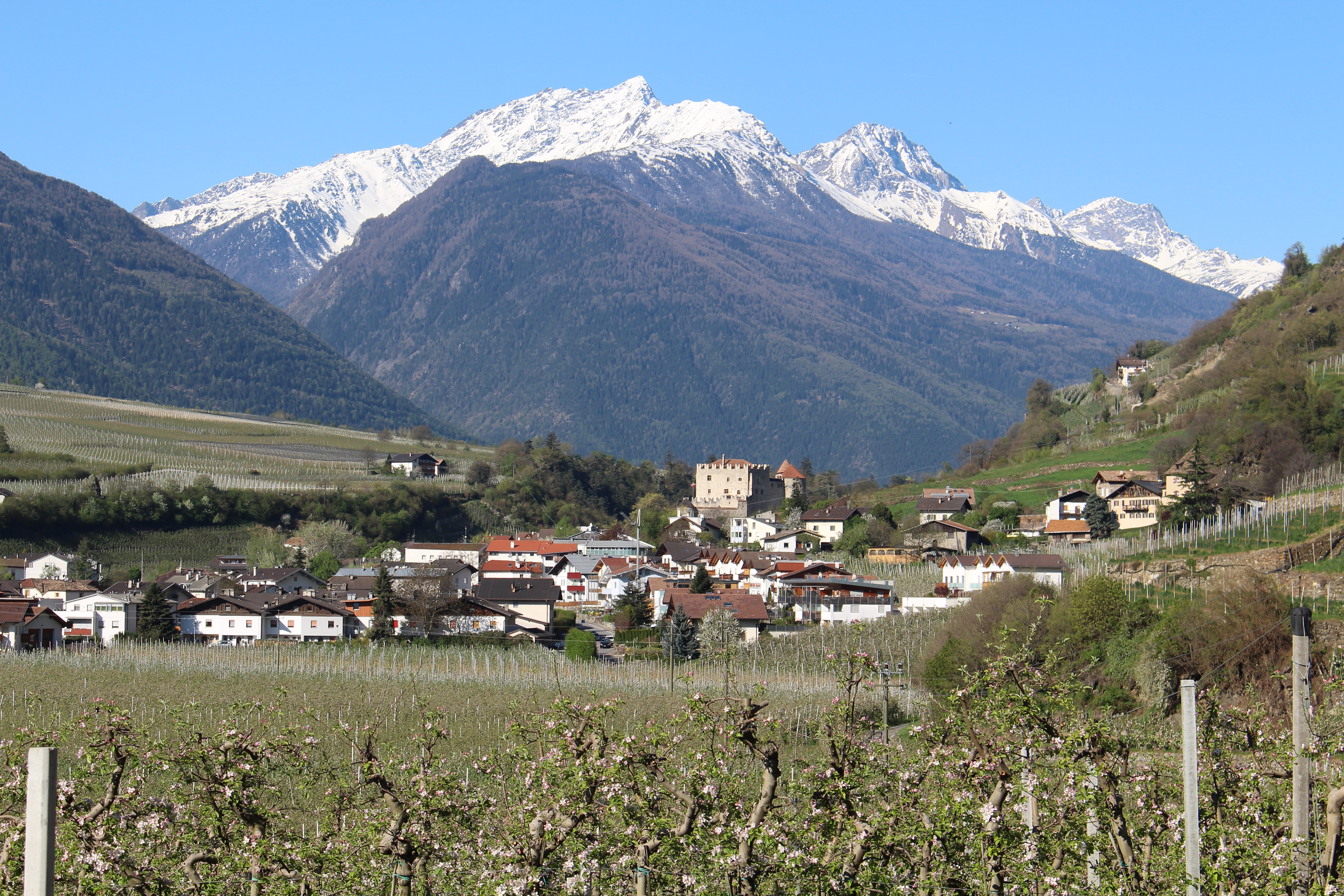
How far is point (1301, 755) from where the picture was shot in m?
13.7

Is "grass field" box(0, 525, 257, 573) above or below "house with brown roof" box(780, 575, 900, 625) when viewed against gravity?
above

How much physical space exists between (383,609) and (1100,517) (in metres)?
42.9

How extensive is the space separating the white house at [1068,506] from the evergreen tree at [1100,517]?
3245 mm

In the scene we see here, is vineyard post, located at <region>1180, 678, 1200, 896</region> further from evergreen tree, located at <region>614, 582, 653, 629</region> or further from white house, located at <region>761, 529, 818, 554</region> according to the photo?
white house, located at <region>761, 529, 818, 554</region>

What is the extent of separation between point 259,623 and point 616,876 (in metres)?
54.8

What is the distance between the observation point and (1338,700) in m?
25.4

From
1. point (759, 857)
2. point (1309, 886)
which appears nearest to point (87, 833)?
point (759, 857)

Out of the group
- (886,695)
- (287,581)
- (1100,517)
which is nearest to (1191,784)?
(886,695)

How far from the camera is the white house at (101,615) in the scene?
218 ft

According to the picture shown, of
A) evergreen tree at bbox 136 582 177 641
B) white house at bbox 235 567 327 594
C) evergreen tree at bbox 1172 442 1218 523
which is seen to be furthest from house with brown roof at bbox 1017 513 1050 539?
evergreen tree at bbox 136 582 177 641

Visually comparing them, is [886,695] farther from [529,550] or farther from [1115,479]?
[529,550]

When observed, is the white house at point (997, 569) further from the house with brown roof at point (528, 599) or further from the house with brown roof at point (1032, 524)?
the house with brown roof at point (528, 599)

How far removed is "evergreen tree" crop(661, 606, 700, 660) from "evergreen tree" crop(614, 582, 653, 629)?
Answer: 6509mm

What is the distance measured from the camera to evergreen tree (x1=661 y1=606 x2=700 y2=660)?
58906 mm
